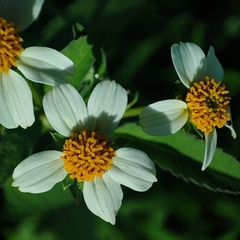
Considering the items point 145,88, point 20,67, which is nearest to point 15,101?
point 20,67

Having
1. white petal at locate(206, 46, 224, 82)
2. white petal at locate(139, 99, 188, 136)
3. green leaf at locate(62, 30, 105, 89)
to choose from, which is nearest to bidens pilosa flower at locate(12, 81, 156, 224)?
white petal at locate(139, 99, 188, 136)

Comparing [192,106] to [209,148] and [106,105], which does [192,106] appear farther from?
[106,105]

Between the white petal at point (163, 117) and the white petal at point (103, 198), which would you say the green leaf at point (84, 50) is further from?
the white petal at point (103, 198)

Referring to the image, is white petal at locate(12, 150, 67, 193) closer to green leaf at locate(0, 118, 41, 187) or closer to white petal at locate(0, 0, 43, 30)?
green leaf at locate(0, 118, 41, 187)

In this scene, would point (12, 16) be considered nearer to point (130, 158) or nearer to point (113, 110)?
point (113, 110)

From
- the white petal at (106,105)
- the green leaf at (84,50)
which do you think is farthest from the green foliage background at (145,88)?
the white petal at (106,105)

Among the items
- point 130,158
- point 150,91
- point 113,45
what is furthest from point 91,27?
point 130,158
